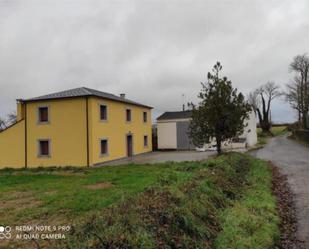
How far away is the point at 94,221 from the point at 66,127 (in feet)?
54.9

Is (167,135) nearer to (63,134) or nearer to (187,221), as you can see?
(63,134)

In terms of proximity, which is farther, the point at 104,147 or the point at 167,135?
the point at 167,135

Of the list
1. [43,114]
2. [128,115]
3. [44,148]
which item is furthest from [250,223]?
[128,115]

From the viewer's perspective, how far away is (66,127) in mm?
20734

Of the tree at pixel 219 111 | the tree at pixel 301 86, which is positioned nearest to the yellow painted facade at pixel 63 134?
the tree at pixel 219 111

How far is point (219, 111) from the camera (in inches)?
596

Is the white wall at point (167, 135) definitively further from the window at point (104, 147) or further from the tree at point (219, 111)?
the tree at point (219, 111)

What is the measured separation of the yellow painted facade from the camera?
20141 mm

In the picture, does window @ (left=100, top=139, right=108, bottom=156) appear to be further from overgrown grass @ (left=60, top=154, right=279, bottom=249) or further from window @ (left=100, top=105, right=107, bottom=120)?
overgrown grass @ (left=60, top=154, right=279, bottom=249)

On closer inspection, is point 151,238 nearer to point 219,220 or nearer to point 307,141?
point 219,220

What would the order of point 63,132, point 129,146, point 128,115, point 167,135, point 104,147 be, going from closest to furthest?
point 63,132 < point 104,147 < point 129,146 < point 128,115 < point 167,135

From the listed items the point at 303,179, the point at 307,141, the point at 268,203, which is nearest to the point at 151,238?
the point at 268,203

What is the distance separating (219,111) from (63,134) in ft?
38.4

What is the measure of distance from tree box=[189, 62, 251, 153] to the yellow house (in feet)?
27.0
